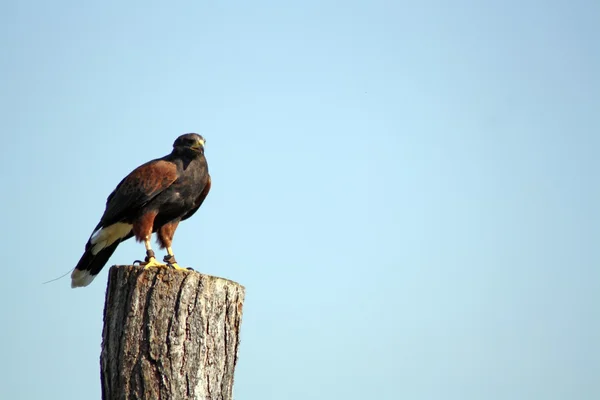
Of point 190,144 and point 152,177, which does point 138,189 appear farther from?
point 190,144

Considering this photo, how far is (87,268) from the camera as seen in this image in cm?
801

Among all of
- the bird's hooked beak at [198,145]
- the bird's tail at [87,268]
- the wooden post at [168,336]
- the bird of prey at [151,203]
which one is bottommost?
the wooden post at [168,336]

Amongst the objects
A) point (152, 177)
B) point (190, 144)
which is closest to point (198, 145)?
point (190, 144)

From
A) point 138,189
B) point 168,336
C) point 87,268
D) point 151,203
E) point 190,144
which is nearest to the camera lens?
point 168,336

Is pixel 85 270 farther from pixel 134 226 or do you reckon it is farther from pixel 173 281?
pixel 173 281

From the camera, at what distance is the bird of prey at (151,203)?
776cm

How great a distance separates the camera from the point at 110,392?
4.82 meters

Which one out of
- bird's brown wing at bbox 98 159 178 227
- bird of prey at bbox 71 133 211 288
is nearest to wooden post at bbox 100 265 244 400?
bird of prey at bbox 71 133 211 288

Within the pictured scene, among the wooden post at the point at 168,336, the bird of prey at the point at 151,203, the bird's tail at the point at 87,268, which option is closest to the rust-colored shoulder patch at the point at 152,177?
the bird of prey at the point at 151,203

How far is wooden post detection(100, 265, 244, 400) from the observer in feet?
15.6

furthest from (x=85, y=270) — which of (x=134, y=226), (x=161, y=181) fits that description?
(x=161, y=181)

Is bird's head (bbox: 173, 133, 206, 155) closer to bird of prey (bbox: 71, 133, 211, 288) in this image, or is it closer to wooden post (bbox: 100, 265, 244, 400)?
bird of prey (bbox: 71, 133, 211, 288)

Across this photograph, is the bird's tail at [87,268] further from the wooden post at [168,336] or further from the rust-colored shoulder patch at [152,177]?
the wooden post at [168,336]

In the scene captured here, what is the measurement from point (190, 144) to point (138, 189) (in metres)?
0.84
